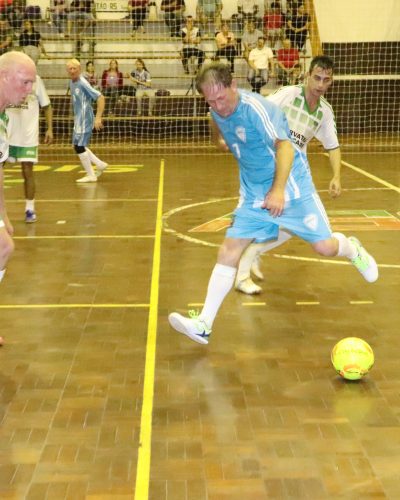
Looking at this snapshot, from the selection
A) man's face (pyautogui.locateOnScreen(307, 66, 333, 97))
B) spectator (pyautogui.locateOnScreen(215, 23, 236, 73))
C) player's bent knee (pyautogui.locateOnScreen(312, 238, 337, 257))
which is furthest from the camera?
spectator (pyautogui.locateOnScreen(215, 23, 236, 73))

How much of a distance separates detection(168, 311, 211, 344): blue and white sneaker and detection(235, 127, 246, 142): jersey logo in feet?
3.92

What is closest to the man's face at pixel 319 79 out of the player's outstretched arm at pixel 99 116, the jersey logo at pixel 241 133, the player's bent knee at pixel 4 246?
the jersey logo at pixel 241 133

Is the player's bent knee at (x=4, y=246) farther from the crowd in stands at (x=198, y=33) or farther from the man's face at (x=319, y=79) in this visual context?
the crowd in stands at (x=198, y=33)

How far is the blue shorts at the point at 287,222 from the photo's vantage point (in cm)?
537

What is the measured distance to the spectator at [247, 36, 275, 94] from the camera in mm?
20172

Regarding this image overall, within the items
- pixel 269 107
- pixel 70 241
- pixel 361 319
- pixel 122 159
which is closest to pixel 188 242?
pixel 70 241

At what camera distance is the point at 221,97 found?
4895 millimetres

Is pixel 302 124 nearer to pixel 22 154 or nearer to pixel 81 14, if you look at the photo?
pixel 22 154

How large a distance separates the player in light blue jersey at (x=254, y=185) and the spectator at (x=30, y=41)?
53.4 ft

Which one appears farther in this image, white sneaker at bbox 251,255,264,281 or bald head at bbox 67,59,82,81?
bald head at bbox 67,59,82,81

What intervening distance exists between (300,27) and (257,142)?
17197mm

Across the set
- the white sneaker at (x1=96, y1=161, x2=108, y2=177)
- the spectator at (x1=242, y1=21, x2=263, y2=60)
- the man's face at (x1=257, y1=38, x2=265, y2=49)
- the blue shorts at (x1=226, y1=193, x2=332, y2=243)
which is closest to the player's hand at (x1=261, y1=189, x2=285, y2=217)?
the blue shorts at (x1=226, y1=193, x2=332, y2=243)

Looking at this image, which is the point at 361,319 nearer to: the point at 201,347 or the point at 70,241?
the point at 201,347

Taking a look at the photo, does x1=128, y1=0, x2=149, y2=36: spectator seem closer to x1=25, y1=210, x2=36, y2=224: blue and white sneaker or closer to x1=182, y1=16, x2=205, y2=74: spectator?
x1=182, y1=16, x2=205, y2=74: spectator
